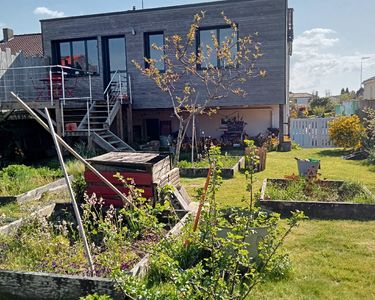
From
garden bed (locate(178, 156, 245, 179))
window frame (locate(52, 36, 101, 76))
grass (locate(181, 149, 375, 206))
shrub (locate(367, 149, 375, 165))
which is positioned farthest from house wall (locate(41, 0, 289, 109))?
garden bed (locate(178, 156, 245, 179))

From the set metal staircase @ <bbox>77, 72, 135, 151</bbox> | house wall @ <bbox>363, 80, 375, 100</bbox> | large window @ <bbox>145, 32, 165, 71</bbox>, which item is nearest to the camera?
metal staircase @ <bbox>77, 72, 135, 151</bbox>

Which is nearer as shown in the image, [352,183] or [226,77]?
[352,183]

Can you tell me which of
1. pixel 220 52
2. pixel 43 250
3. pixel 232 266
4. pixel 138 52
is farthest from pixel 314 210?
pixel 138 52

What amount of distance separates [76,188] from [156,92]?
30.6ft

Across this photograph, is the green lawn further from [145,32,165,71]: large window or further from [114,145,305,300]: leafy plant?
[145,32,165,71]: large window

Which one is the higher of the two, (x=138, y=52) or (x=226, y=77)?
(x=138, y=52)

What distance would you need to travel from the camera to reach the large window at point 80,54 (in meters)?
16.8

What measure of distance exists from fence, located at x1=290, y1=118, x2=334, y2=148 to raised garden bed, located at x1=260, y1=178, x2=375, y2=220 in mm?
12048

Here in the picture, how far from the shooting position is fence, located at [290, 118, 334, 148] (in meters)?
19.2

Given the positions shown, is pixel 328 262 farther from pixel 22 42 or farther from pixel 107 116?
pixel 22 42

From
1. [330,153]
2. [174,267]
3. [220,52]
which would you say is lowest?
[330,153]

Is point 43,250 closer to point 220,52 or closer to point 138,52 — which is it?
point 220,52

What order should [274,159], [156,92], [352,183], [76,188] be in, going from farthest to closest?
[156,92] < [274,159] < [352,183] < [76,188]

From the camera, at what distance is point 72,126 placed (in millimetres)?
13914
